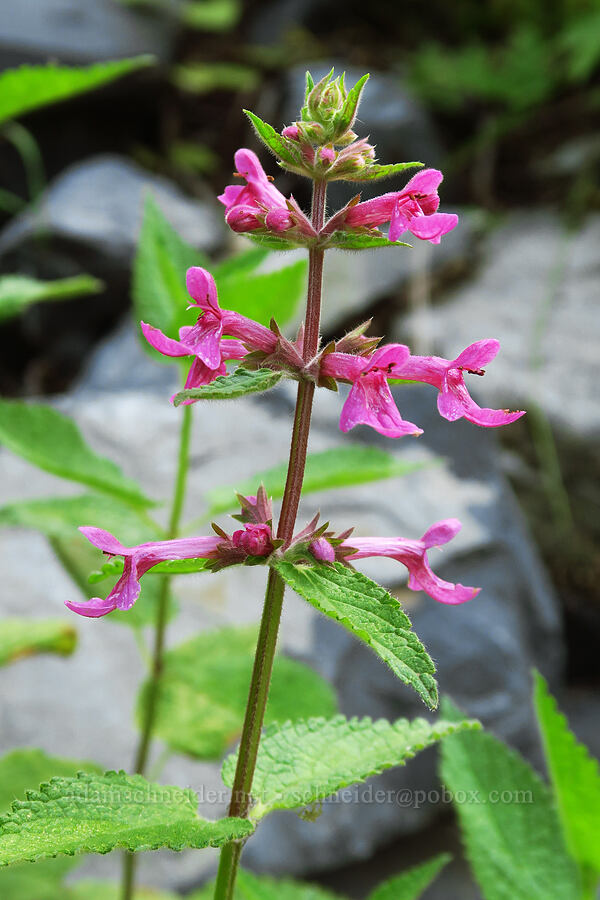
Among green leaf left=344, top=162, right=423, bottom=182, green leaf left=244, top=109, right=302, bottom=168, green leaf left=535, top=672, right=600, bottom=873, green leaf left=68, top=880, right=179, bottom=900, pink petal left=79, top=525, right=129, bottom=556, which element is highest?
green leaf left=244, top=109, right=302, bottom=168

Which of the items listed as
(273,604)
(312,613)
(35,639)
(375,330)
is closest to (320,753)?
(273,604)

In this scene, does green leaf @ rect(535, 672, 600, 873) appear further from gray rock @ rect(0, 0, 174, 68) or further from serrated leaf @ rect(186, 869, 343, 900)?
gray rock @ rect(0, 0, 174, 68)

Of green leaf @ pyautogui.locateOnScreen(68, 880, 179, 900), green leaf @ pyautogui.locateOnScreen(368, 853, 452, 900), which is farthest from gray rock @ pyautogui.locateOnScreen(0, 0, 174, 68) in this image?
green leaf @ pyautogui.locateOnScreen(368, 853, 452, 900)

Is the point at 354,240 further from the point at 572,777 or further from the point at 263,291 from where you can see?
the point at 572,777

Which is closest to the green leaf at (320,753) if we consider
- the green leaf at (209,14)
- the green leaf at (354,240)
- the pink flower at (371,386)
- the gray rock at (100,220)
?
the pink flower at (371,386)

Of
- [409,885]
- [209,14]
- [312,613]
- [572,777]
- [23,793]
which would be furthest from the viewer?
[209,14]
